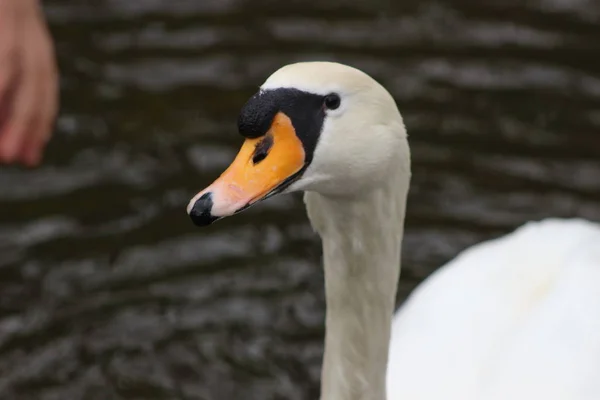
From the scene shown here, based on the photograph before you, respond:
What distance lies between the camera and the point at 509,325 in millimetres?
4379

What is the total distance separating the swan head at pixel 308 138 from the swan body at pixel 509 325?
1403 mm

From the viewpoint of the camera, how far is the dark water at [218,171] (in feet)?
16.8

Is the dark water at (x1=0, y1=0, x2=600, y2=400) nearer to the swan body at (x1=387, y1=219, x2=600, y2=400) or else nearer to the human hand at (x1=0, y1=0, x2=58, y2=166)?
the swan body at (x1=387, y1=219, x2=600, y2=400)

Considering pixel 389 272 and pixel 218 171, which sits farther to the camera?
pixel 218 171

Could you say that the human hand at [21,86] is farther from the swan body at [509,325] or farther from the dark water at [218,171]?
the dark water at [218,171]

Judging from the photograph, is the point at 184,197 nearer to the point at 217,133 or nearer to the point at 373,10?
the point at 217,133

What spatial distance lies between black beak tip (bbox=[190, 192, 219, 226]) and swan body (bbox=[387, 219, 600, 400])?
171cm

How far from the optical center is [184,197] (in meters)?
5.96

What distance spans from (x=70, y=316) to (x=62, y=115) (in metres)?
1.61

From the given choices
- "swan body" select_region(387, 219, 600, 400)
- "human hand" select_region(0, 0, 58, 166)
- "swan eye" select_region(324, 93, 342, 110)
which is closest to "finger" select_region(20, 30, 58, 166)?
"human hand" select_region(0, 0, 58, 166)

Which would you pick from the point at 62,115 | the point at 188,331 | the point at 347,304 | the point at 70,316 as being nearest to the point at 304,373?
the point at 188,331

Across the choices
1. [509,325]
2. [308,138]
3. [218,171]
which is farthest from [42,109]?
[218,171]

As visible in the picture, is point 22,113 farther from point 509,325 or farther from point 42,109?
point 509,325

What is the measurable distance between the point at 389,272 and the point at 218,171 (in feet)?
9.54
